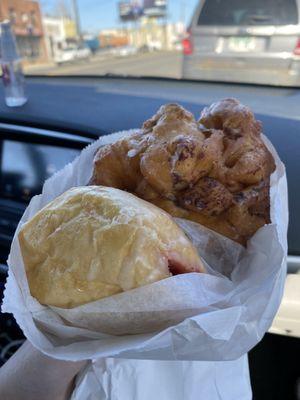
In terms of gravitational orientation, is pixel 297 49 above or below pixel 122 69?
above

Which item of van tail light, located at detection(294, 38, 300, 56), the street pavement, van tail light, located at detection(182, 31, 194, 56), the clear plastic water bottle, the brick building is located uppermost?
the clear plastic water bottle

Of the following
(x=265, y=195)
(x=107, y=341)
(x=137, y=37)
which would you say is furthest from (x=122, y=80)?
(x=137, y=37)

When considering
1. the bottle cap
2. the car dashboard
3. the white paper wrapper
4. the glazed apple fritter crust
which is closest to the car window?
the car dashboard

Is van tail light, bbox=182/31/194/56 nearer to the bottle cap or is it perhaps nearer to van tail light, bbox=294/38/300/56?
van tail light, bbox=294/38/300/56

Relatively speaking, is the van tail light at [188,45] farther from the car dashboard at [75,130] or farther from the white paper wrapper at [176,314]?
the white paper wrapper at [176,314]

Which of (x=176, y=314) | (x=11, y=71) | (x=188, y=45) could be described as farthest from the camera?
(x=188, y=45)

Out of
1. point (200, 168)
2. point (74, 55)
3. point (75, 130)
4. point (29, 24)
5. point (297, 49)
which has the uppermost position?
point (200, 168)

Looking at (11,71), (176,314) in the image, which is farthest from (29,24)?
(176,314)

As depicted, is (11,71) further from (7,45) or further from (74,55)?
(74,55)
